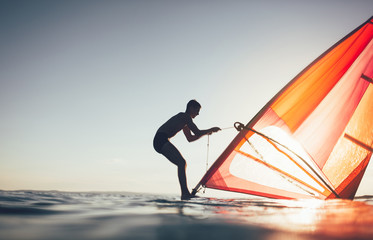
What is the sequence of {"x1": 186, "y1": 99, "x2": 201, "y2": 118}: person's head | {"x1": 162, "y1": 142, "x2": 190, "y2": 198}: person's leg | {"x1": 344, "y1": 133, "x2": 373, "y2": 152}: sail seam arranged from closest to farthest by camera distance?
{"x1": 162, "y1": 142, "x2": 190, "y2": 198}: person's leg → {"x1": 344, "y1": 133, "x2": 373, "y2": 152}: sail seam → {"x1": 186, "y1": 99, "x2": 201, "y2": 118}: person's head

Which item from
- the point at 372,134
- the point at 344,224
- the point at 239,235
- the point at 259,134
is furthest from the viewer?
the point at 372,134

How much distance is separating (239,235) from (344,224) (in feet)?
3.37

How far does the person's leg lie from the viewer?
5352mm

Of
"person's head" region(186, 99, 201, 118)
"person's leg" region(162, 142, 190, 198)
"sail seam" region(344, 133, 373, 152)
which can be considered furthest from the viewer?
"person's head" region(186, 99, 201, 118)

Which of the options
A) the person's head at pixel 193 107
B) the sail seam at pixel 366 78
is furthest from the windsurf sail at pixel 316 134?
the person's head at pixel 193 107

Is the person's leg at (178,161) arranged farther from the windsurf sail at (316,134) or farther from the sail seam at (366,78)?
the sail seam at (366,78)

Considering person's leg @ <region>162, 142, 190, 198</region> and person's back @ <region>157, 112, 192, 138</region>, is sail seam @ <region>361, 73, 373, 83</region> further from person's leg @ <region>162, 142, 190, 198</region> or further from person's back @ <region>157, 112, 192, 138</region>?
person's leg @ <region>162, 142, 190, 198</region>

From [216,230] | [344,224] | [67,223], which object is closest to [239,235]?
[216,230]

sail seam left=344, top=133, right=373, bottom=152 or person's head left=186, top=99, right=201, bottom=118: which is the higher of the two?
person's head left=186, top=99, right=201, bottom=118

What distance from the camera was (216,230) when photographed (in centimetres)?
192

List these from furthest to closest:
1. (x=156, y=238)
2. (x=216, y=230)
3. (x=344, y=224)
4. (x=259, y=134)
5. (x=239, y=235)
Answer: (x=259, y=134), (x=344, y=224), (x=216, y=230), (x=239, y=235), (x=156, y=238)

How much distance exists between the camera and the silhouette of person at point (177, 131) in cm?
543

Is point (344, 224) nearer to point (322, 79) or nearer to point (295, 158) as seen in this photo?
point (295, 158)

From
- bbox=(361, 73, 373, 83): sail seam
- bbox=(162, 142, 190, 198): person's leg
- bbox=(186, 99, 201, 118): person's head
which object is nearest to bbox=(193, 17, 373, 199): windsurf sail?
bbox=(361, 73, 373, 83): sail seam
